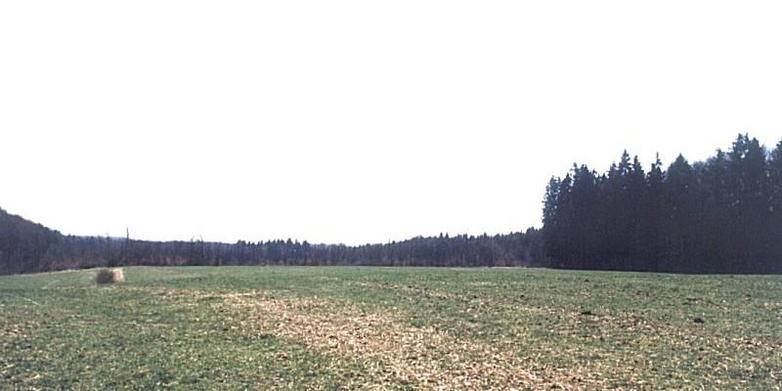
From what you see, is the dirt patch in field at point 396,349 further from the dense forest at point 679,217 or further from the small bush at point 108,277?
the dense forest at point 679,217

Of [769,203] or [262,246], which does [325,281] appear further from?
[262,246]

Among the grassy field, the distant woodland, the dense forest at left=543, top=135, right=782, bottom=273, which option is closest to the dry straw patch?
the grassy field

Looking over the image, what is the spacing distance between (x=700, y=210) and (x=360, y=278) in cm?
3982

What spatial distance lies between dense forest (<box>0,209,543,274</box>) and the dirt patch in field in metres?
63.3

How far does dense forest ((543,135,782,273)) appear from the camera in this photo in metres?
59.3

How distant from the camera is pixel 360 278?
134 ft

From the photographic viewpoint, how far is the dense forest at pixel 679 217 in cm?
5928

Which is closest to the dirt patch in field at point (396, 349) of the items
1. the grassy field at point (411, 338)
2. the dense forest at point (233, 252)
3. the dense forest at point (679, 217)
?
the grassy field at point (411, 338)

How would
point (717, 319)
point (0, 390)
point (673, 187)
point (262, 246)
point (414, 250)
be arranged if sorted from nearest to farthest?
point (0, 390)
point (717, 319)
point (673, 187)
point (414, 250)
point (262, 246)

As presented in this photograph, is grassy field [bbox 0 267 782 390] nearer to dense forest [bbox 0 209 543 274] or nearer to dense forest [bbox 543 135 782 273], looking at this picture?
dense forest [bbox 543 135 782 273]

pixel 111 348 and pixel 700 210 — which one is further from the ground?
pixel 700 210

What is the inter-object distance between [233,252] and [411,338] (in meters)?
117

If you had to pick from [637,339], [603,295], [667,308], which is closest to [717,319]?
[667,308]

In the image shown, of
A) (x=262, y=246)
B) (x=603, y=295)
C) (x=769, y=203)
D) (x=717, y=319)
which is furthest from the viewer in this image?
(x=262, y=246)
